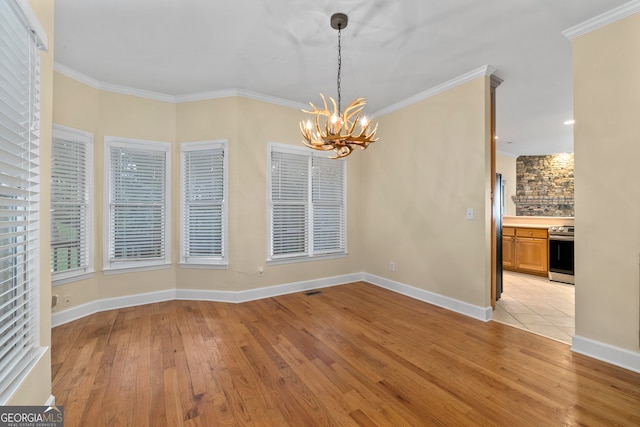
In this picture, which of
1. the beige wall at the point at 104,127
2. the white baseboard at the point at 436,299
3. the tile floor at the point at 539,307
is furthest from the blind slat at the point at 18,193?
the tile floor at the point at 539,307

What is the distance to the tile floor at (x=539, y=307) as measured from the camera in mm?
2930

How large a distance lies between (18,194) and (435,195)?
3914 mm

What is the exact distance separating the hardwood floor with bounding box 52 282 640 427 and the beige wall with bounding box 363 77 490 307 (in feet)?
2.21

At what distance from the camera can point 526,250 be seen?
5.30m

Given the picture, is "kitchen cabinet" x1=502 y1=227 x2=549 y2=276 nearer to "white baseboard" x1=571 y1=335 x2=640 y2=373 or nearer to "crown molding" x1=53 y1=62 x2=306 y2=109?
"white baseboard" x1=571 y1=335 x2=640 y2=373

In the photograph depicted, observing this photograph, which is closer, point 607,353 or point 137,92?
point 607,353

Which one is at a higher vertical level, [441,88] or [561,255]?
[441,88]

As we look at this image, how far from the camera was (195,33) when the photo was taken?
2547 mm

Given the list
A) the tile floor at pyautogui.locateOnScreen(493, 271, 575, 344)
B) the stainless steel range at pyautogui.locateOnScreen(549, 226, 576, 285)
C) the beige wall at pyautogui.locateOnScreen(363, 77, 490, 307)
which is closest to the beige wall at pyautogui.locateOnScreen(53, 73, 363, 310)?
the beige wall at pyautogui.locateOnScreen(363, 77, 490, 307)

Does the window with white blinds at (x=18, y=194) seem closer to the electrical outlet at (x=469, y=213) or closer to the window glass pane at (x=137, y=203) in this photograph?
the window glass pane at (x=137, y=203)

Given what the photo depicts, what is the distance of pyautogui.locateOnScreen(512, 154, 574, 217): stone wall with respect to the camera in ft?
23.9

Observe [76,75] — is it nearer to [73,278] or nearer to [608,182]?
[73,278]

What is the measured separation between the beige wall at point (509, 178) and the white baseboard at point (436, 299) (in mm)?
5664

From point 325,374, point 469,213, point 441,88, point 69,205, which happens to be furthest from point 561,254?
point 69,205
